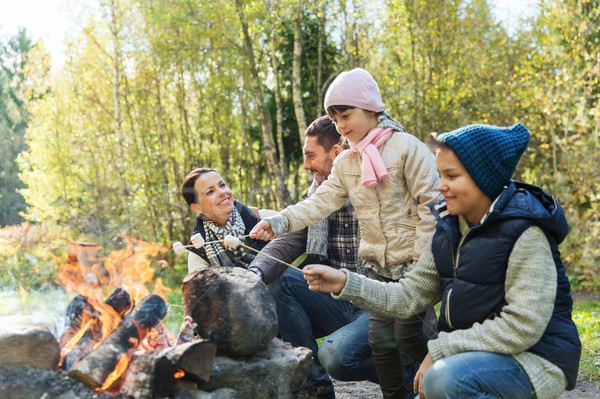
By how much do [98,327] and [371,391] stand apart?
2.40 m

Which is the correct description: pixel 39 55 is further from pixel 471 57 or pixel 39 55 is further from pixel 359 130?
pixel 359 130

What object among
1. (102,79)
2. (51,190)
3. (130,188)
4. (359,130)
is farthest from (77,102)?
(359,130)

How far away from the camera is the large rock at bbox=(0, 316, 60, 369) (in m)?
2.27

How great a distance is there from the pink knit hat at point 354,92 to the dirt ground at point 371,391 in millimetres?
2162

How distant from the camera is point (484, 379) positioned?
221cm

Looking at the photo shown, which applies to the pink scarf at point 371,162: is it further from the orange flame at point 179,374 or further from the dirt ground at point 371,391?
the dirt ground at point 371,391

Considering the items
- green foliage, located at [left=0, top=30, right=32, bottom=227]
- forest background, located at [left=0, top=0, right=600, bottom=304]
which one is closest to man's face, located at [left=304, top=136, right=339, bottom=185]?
forest background, located at [left=0, top=0, right=600, bottom=304]

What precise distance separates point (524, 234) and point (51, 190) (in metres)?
14.3

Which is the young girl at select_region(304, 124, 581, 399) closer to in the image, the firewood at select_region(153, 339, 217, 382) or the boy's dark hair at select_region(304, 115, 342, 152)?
the firewood at select_region(153, 339, 217, 382)

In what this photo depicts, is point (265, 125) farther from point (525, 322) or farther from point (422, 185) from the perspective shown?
point (525, 322)

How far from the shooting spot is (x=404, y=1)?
36.8 feet

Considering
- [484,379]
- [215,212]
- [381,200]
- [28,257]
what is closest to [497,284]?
[484,379]

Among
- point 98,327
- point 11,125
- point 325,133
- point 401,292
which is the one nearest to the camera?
point 98,327

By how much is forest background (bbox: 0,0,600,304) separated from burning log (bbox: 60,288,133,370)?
6.16 m
